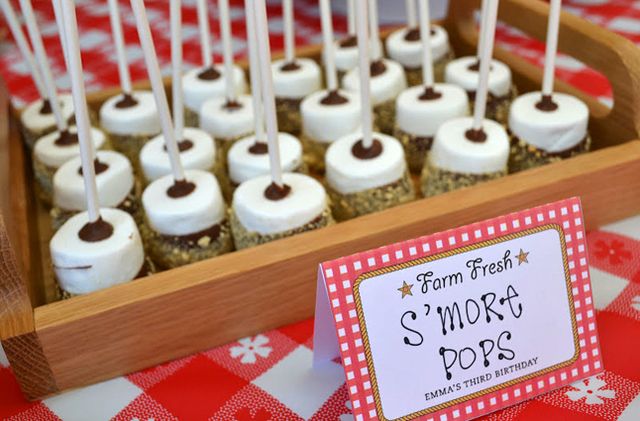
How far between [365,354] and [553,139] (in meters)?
0.45

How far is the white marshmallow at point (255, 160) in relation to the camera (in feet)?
2.89

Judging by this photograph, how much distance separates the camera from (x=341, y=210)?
86cm

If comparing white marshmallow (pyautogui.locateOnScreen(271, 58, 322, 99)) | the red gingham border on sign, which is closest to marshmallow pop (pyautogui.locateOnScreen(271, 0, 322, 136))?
white marshmallow (pyautogui.locateOnScreen(271, 58, 322, 99))

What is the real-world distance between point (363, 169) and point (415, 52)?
42 centimetres

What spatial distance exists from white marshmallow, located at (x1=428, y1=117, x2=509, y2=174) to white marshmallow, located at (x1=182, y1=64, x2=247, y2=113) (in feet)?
1.19

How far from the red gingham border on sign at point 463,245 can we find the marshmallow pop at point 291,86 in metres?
0.54

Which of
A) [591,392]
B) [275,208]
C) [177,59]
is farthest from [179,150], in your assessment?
[591,392]

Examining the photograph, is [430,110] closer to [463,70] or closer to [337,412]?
[463,70]

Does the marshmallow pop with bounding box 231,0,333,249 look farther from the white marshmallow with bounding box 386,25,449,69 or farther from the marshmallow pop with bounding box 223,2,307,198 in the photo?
the white marshmallow with bounding box 386,25,449,69

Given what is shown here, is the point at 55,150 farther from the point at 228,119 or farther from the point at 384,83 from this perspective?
the point at 384,83

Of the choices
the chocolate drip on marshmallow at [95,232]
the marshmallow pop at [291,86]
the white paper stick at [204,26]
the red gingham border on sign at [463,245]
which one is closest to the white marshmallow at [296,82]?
the marshmallow pop at [291,86]

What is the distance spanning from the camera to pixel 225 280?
71 centimetres

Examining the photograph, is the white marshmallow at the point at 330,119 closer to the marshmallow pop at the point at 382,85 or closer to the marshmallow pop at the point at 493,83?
the marshmallow pop at the point at 382,85

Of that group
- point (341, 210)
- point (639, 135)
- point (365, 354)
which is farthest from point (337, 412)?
point (639, 135)
